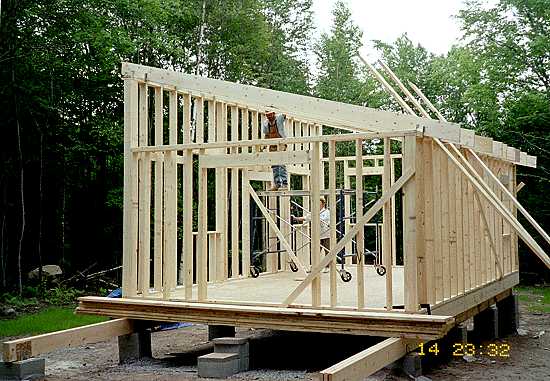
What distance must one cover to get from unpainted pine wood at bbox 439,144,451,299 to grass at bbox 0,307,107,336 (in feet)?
19.0

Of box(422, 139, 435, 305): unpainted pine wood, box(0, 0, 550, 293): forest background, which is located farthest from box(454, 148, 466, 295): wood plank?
box(0, 0, 550, 293): forest background

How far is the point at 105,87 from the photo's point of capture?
50.0 feet

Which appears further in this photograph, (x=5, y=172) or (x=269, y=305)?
(x=5, y=172)

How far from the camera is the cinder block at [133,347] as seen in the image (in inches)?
289

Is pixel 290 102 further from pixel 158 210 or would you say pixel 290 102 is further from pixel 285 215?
pixel 285 215

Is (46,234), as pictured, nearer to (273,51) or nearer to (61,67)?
(61,67)

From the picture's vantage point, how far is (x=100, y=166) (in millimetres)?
15508

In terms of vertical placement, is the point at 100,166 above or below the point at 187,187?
above

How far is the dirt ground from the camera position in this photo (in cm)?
659

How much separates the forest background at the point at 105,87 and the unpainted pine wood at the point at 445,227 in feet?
29.2

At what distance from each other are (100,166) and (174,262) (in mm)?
8736

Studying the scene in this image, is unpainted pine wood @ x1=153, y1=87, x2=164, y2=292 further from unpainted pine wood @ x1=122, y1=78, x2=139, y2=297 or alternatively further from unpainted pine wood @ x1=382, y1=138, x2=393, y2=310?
unpainted pine wood @ x1=382, y1=138, x2=393, y2=310

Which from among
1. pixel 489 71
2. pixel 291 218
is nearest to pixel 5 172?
pixel 291 218

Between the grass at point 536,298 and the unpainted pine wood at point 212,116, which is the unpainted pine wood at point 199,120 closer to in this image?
the unpainted pine wood at point 212,116
